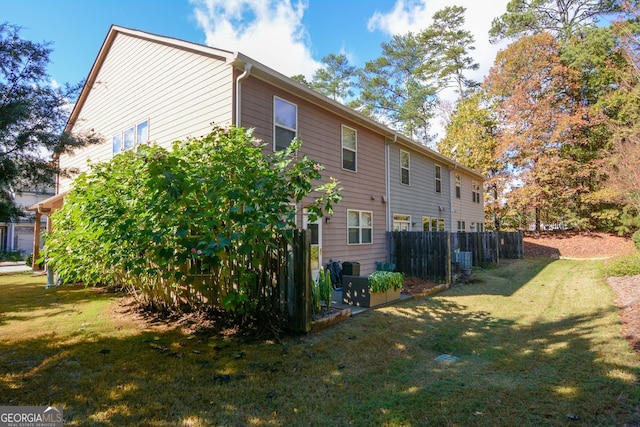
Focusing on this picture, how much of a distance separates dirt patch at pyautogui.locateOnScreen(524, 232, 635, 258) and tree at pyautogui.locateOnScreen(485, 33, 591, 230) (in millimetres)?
2115

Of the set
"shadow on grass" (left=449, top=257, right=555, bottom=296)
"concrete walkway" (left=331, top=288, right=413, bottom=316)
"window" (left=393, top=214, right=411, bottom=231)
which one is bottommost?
"shadow on grass" (left=449, top=257, right=555, bottom=296)

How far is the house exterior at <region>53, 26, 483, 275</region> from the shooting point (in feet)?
25.0

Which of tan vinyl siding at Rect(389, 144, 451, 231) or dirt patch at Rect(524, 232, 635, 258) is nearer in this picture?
tan vinyl siding at Rect(389, 144, 451, 231)

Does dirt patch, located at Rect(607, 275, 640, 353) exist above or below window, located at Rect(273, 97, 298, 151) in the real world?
below

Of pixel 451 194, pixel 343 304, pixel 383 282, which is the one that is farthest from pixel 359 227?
pixel 451 194

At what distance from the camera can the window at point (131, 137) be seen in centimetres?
970

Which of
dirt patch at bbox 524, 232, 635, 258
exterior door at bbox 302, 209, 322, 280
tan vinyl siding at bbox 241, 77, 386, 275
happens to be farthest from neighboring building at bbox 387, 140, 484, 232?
dirt patch at bbox 524, 232, 635, 258

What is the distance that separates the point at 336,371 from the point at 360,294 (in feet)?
10.7

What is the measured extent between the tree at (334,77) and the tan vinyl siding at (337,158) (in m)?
17.8

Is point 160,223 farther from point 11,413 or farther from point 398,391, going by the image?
point 398,391

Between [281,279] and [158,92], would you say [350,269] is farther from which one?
[158,92]

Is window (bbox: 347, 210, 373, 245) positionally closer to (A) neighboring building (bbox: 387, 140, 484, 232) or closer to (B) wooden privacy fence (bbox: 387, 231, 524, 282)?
(B) wooden privacy fence (bbox: 387, 231, 524, 282)

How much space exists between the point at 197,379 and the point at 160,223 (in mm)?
2043

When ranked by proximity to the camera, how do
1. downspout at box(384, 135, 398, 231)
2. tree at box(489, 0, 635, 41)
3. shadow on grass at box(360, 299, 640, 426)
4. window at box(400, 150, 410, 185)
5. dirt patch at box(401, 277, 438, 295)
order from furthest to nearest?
tree at box(489, 0, 635, 41) → window at box(400, 150, 410, 185) → downspout at box(384, 135, 398, 231) → dirt patch at box(401, 277, 438, 295) → shadow on grass at box(360, 299, 640, 426)
